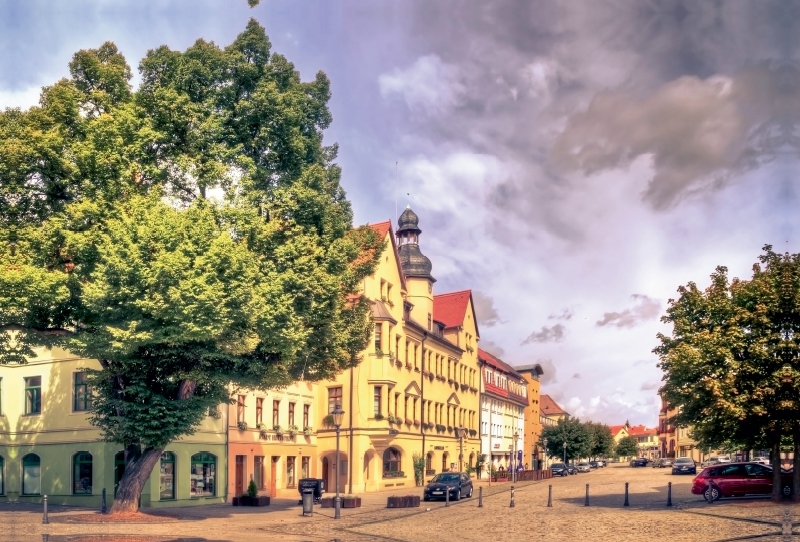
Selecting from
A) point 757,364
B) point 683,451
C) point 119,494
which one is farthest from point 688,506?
point 683,451

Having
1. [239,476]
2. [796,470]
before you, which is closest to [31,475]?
[239,476]

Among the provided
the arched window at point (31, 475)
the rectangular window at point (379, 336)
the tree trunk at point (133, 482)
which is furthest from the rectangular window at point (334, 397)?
the tree trunk at point (133, 482)

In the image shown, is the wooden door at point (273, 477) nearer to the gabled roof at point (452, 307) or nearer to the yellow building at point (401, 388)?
the yellow building at point (401, 388)

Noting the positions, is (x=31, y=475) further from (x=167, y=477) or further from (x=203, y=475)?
(x=203, y=475)

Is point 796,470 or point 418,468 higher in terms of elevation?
point 796,470

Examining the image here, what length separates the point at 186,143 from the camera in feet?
90.7

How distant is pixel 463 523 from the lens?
28938mm

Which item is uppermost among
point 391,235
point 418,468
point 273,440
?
point 391,235

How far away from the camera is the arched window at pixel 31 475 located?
129 feet

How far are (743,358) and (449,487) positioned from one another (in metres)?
16.2

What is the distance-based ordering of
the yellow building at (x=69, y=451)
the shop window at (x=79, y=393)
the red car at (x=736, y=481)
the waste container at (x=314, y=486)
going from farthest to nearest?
the shop window at (x=79, y=393) → the waste container at (x=314, y=486) → the yellow building at (x=69, y=451) → the red car at (x=736, y=481)

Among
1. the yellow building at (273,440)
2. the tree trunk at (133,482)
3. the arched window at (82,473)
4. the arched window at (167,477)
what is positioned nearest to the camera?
the tree trunk at (133,482)

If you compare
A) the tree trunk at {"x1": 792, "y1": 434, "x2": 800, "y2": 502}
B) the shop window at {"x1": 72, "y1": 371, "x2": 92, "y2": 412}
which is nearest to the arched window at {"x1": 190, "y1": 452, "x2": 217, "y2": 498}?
the shop window at {"x1": 72, "y1": 371, "x2": 92, "y2": 412}

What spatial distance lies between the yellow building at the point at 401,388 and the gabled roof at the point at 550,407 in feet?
303
